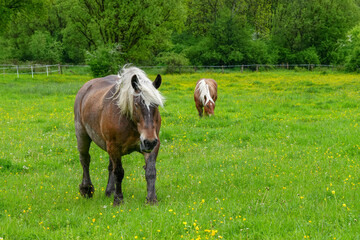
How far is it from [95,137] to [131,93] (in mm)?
1488

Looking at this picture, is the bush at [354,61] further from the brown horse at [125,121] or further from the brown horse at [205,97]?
the brown horse at [125,121]

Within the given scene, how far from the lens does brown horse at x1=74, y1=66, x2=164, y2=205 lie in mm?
4773

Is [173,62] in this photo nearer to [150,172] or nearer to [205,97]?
[205,97]

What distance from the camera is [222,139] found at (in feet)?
33.5

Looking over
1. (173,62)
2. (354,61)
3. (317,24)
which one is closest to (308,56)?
(317,24)

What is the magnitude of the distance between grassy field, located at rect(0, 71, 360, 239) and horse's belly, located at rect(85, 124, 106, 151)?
3.09 feet

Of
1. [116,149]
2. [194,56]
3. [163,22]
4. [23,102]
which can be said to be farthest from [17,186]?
[194,56]

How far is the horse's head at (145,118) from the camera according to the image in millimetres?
Answer: 4594

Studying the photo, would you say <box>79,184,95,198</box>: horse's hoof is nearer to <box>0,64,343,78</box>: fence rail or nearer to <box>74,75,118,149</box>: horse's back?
<box>74,75,118,149</box>: horse's back

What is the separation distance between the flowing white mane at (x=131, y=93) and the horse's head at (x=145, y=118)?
0.10ft

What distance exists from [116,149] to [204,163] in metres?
2.89

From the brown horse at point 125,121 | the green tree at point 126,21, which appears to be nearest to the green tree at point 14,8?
the green tree at point 126,21

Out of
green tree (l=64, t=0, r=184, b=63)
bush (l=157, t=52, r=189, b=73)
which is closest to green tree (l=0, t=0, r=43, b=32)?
green tree (l=64, t=0, r=184, b=63)

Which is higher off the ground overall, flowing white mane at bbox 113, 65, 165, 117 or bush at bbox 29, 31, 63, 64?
bush at bbox 29, 31, 63, 64
